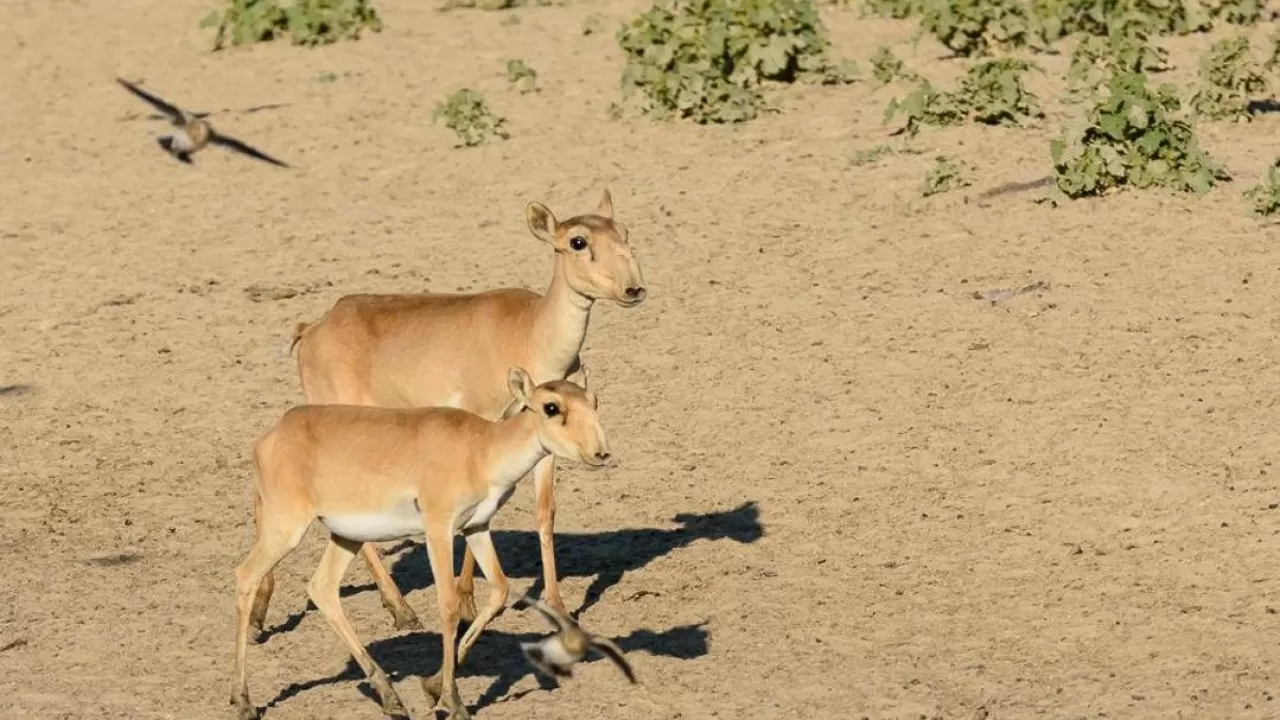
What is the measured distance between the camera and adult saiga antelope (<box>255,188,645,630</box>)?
11.7 m

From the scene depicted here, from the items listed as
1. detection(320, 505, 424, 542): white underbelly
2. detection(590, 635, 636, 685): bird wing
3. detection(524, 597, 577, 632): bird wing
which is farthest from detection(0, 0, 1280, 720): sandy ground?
detection(590, 635, 636, 685): bird wing

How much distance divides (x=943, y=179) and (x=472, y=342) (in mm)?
5968

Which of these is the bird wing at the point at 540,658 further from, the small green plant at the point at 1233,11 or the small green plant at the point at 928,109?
the small green plant at the point at 1233,11

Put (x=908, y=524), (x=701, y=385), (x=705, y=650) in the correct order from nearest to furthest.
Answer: (x=705, y=650) < (x=908, y=524) < (x=701, y=385)

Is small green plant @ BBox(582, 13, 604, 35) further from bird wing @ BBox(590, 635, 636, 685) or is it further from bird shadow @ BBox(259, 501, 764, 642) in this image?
bird wing @ BBox(590, 635, 636, 685)

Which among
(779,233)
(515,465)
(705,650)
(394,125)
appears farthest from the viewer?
(394,125)

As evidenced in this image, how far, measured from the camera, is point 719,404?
574 inches

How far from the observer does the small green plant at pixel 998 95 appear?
719 inches

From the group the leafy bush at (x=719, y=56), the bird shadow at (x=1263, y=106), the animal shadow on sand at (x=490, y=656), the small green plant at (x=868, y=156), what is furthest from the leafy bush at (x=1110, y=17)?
the animal shadow on sand at (x=490, y=656)

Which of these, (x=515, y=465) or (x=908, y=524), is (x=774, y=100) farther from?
(x=515, y=465)

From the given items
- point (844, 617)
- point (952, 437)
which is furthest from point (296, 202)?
point (844, 617)

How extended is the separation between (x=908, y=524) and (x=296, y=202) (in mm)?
7692

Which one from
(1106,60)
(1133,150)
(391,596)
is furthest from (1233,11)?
(391,596)

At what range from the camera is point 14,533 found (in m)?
13.5
